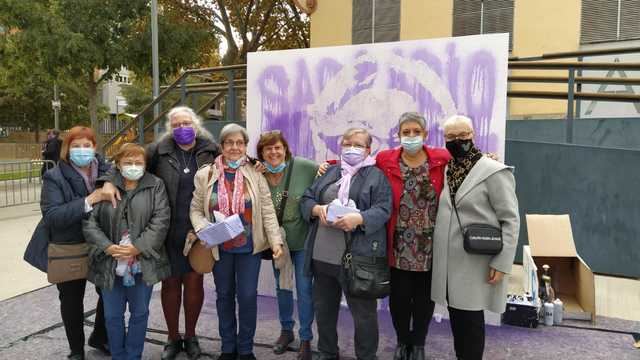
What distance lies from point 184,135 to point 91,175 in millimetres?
702

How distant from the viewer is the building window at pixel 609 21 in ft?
35.1

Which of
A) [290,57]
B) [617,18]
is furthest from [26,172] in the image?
[617,18]

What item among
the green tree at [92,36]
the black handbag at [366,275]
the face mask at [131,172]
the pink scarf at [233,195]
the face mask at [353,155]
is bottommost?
the black handbag at [366,275]

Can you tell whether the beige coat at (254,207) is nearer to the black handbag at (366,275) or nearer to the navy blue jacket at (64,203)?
the black handbag at (366,275)

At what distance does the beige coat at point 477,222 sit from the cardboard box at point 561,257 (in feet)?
6.68

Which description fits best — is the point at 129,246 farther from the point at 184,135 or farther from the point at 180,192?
the point at 184,135

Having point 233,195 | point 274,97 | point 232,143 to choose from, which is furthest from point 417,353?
point 274,97

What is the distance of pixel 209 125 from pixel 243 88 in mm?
793

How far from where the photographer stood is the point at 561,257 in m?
4.89

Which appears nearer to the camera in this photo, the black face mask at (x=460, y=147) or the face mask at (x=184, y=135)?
the black face mask at (x=460, y=147)

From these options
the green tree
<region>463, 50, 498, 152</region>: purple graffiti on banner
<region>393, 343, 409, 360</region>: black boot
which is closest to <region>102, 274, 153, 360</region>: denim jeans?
<region>393, 343, 409, 360</region>: black boot

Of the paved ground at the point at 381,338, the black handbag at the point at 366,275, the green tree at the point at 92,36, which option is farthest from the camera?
the green tree at the point at 92,36

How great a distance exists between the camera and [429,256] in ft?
10.2

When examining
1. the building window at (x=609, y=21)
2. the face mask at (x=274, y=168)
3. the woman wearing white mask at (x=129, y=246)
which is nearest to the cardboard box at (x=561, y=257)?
the face mask at (x=274, y=168)
